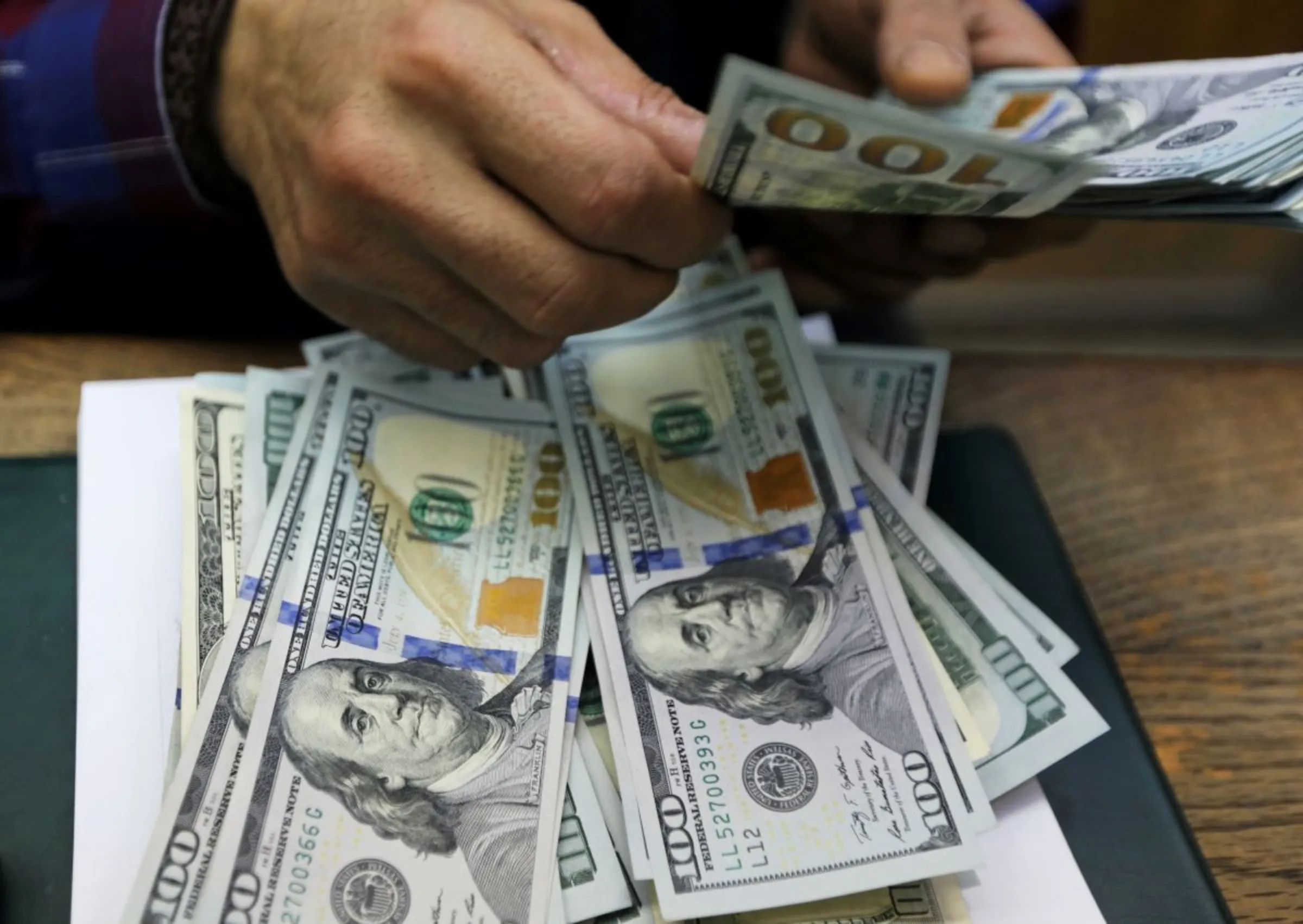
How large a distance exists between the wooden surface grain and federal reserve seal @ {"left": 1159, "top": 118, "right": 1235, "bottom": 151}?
204 mm

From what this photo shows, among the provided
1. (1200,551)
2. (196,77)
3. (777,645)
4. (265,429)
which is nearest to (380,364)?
(265,429)

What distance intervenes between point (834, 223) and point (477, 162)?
310mm

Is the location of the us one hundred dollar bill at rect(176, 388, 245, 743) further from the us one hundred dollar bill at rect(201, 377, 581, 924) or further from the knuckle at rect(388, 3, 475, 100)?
the knuckle at rect(388, 3, 475, 100)

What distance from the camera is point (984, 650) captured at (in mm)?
478

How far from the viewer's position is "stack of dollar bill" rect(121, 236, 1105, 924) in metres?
0.39

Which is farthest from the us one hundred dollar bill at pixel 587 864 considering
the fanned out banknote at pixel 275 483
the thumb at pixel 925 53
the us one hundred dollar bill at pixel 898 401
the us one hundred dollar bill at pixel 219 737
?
the thumb at pixel 925 53

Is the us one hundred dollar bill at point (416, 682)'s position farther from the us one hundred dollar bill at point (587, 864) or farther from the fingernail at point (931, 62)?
the fingernail at point (931, 62)

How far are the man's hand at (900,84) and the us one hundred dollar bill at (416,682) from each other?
270 millimetres

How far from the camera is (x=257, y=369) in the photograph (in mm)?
530

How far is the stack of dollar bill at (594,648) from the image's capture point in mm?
390

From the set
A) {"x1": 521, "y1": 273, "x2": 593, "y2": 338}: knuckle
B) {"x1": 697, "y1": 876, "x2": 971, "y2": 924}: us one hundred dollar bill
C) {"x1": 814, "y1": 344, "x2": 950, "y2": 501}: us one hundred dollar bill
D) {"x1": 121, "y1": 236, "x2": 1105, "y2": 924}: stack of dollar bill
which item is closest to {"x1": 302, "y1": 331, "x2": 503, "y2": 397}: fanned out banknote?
{"x1": 121, "y1": 236, "x2": 1105, "y2": 924}: stack of dollar bill

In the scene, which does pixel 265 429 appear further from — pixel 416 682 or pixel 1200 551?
pixel 1200 551

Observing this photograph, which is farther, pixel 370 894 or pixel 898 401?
pixel 898 401

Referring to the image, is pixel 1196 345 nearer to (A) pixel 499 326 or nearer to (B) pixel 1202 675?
(B) pixel 1202 675
